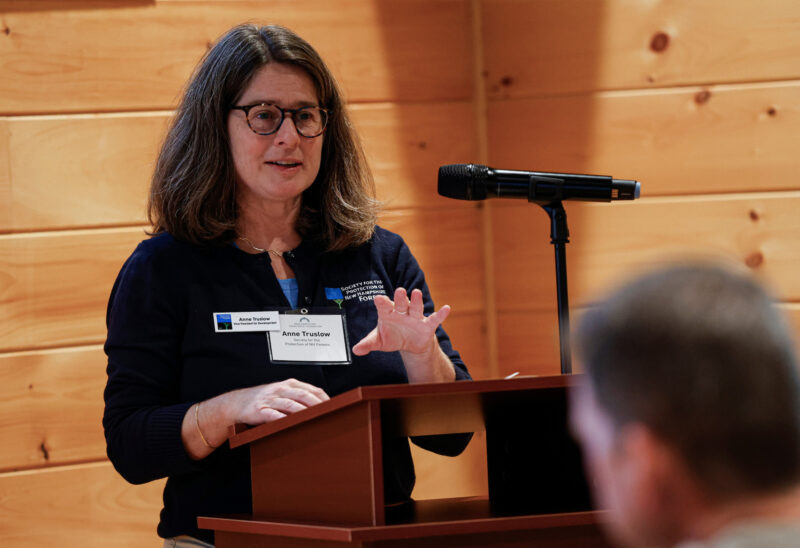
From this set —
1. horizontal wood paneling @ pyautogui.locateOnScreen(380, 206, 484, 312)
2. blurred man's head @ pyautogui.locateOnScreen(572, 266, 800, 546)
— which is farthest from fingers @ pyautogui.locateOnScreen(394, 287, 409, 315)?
horizontal wood paneling @ pyautogui.locateOnScreen(380, 206, 484, 312)

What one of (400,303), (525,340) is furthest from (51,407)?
(400,303)

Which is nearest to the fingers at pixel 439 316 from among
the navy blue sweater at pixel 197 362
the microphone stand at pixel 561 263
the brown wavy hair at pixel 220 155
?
the microphone stand at pixel 561 263

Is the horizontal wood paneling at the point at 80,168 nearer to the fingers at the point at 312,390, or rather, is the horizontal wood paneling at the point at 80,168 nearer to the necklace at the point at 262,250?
the necklace at the point at 262,250

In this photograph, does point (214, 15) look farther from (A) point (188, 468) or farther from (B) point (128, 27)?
(A) point (188, 468)

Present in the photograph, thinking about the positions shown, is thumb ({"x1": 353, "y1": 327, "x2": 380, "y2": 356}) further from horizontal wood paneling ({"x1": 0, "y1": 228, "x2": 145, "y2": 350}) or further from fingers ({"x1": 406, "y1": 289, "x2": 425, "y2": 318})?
horizontal wood paneling ({"x1": 0, "y1": 228, "x2": 145, "y2": 350})

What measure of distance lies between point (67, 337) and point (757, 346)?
2.39 m

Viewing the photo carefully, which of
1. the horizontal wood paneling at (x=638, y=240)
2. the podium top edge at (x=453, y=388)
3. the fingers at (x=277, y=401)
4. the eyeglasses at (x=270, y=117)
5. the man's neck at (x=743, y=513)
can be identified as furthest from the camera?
the horizontal wood paneling at (x=638, y=240)

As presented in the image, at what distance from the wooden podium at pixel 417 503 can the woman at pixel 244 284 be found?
204 mm

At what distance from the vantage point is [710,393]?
0.67 metres

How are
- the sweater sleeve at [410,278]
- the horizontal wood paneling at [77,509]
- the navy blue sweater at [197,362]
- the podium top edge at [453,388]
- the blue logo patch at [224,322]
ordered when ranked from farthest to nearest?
the horizontal wood paneling at [77,509]
the sweater sleeve at [410,278]
the blue logo patch at [224,322]
the navy blue sweater at [197,362]
the podium top edge at [453,388]

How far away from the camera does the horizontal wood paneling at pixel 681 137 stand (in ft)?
9.36

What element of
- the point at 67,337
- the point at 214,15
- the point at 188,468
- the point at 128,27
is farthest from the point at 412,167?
the point at 188,468

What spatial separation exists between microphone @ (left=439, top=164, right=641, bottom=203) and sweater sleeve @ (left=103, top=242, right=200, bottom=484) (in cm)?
63

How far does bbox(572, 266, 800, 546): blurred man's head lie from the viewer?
67cm
